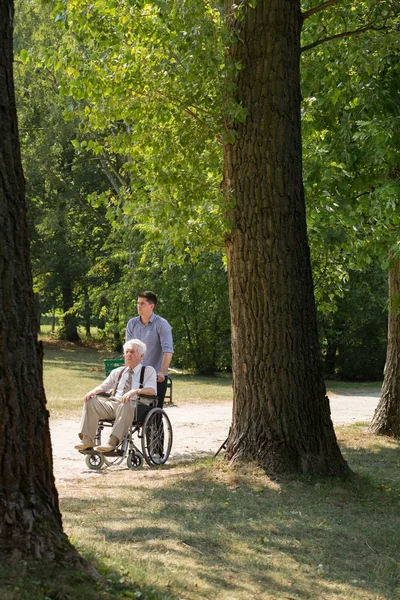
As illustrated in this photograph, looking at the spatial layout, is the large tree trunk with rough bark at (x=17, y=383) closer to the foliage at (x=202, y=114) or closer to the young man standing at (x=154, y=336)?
the foliage at (x=202, y=114)

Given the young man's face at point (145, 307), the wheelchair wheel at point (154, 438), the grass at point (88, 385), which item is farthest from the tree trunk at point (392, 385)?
the grass at point (88, 385)

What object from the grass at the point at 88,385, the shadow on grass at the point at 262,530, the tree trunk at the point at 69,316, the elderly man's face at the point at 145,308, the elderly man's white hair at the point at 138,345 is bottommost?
the shadow on grass at the point at 262,530

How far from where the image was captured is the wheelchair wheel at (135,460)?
11.2 metres

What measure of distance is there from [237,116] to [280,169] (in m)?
0.69

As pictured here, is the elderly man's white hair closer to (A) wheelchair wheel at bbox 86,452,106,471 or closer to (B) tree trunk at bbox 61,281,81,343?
(A) wheelchair wheel at bbox 86,452,106,471

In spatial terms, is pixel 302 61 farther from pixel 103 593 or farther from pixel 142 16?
pixel 103 593

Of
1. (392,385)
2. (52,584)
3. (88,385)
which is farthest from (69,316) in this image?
(52,584)

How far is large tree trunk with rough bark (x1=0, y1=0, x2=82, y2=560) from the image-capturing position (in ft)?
16.9

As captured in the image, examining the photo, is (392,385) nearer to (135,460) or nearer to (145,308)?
(145,308)

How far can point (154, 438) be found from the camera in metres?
11.5

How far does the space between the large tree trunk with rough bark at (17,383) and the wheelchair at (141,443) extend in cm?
569

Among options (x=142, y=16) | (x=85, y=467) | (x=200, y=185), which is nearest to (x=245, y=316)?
(x=200, y=185)

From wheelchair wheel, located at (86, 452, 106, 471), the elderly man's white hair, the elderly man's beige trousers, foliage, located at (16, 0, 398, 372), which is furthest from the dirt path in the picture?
foliage, located at (16, 0, 398, 372)

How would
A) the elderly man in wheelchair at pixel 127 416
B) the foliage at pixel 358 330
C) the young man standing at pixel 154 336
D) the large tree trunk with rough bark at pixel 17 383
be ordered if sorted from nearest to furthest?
the large tree trunk with rough bark at pixel 17 383, the elderly man in wheelchair at pixel 127 416, the young man standing at pixel 154 336, the foliage at pixel 358 330
